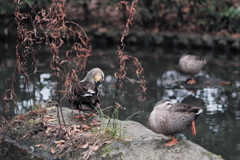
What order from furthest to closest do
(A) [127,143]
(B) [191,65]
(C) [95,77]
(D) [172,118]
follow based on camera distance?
(B) [191,65], (C) [95,77], (A) [127,143], (D) [172,118]

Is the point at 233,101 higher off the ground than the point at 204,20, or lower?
lower

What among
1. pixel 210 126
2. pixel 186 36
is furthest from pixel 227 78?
pixel 186 36

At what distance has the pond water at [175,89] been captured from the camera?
6.61 m

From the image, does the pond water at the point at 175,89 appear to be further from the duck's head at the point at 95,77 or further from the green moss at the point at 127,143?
the green moss at the point at 127,143

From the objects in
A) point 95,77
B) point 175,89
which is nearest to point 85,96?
point 95,77

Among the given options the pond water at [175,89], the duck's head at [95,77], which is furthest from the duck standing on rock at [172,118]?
the duck's head at [95,77]

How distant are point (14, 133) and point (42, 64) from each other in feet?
20.8

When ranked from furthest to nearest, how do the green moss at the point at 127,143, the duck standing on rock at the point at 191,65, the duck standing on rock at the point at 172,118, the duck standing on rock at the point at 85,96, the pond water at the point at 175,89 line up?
the duck standing on rock at the point at 191,65 → the pond water at the point at 175,89 → the duck standing on rock at the point at 85,96 → the green moss at the point at 127,143 → the duck standing on rock at the point at 172,118

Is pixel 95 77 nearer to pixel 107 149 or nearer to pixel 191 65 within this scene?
pixel 107 149

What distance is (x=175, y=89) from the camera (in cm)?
947

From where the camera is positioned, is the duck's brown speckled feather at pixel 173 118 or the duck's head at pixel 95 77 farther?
the duck's head at pixel 95 77

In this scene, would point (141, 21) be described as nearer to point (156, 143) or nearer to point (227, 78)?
point (227, 78)

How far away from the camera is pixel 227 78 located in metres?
10.5

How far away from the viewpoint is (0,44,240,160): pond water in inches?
260
